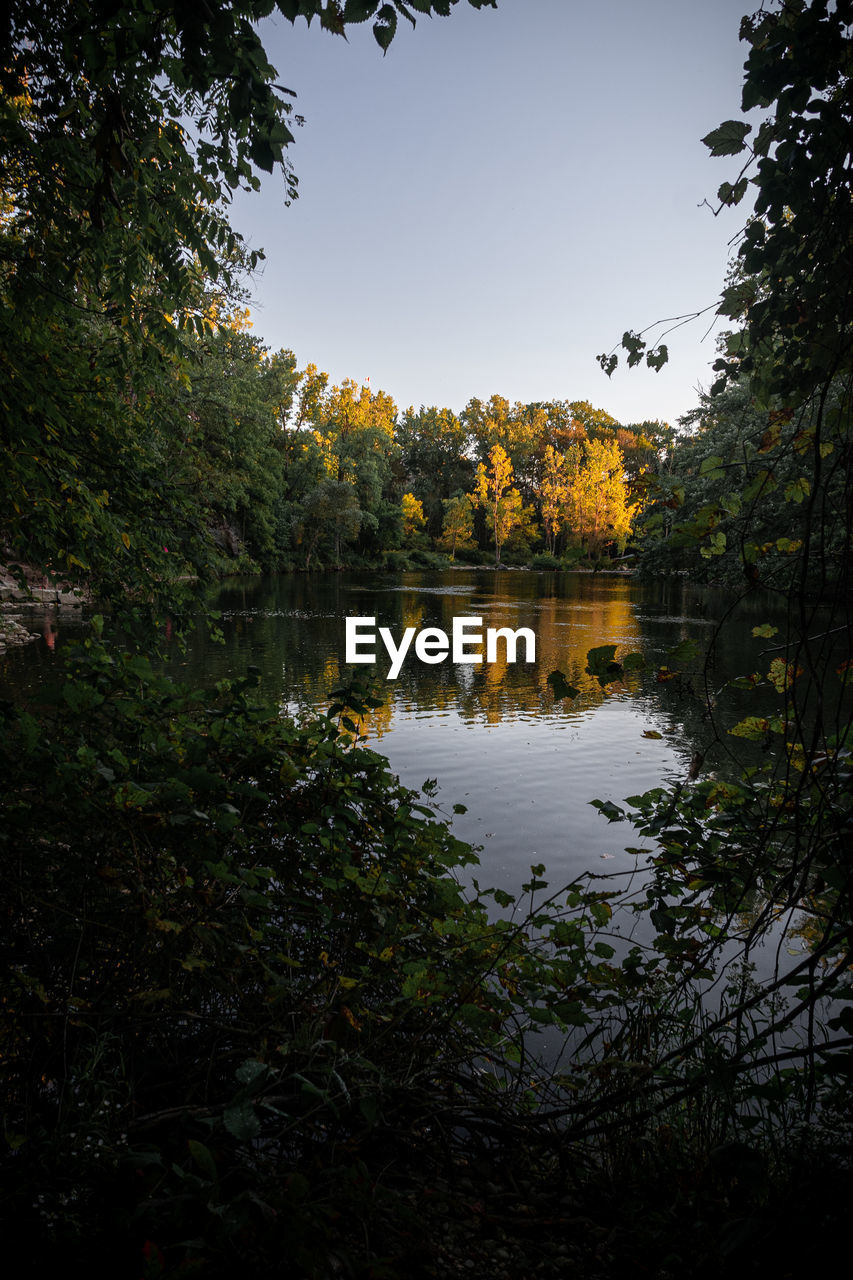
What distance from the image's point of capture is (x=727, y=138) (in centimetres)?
256

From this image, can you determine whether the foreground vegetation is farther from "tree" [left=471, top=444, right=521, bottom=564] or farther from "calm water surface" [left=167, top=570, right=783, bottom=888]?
"tree" [left=471, top=444, right=521, bottom=564]

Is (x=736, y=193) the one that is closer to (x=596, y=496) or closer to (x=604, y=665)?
(x=604, y=665)

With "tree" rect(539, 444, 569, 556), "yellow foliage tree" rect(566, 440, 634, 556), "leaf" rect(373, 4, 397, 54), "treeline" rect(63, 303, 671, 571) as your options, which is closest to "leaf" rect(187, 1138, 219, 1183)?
"leaf" rect(373, 4, 397, 54)

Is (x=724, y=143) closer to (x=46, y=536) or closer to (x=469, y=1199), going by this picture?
(x=469, y=1199)

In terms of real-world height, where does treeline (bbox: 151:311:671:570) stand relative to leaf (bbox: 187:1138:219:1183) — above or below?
above

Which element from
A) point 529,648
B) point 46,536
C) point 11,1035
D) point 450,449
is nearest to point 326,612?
point 529,648

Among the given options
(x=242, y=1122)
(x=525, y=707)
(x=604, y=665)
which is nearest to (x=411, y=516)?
(x=525, y=707)

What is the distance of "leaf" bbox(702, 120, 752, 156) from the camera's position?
2543mm

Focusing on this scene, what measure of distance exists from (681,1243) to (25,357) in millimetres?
5520

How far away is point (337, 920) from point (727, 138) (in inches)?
Answer: 142

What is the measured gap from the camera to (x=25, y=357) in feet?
14.7

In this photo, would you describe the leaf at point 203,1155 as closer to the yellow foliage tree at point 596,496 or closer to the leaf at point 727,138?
the leaf at point 727,138

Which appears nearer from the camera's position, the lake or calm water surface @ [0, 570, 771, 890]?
the lake

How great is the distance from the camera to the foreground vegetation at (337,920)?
1891 millimetres
